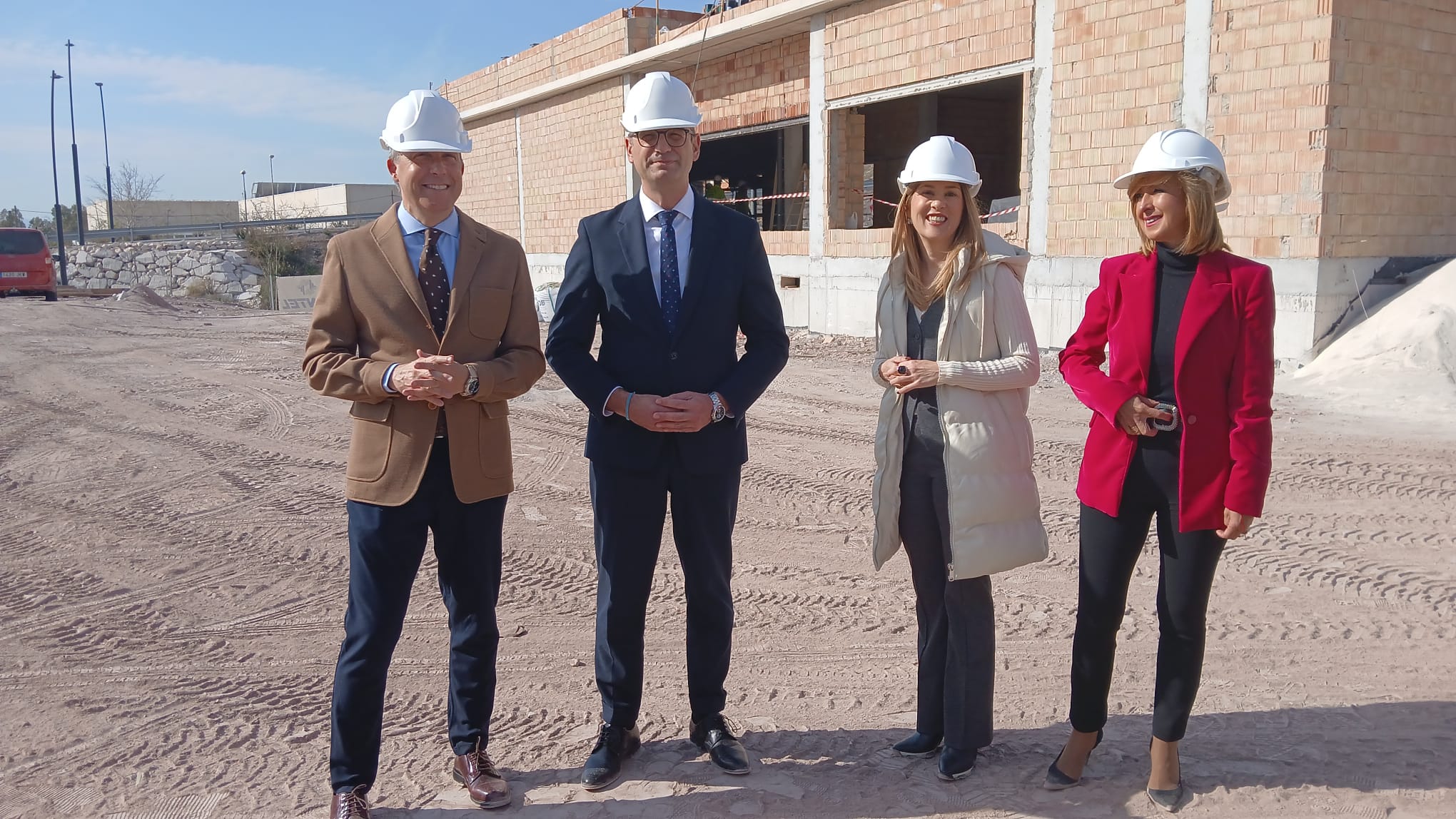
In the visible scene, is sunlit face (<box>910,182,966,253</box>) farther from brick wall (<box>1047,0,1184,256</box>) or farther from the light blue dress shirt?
brick wall (<box>1047,0,1184,256</box>)

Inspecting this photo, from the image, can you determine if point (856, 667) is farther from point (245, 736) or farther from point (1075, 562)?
point (245, 736)

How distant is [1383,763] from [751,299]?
251cm

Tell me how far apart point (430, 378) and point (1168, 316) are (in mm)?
2129

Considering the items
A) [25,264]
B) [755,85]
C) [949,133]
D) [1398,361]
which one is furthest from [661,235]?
[25,264]

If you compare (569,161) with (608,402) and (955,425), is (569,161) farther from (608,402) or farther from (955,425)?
(955,425)

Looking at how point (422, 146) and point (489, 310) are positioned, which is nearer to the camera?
point (422, 146)

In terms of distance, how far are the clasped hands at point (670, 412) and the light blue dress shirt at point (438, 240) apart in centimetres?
68

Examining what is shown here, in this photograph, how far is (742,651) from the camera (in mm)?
4246

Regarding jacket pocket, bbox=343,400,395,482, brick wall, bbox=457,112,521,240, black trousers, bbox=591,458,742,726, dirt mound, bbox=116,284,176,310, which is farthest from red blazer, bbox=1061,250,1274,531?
dirt mound, bbox=116,284,176,310

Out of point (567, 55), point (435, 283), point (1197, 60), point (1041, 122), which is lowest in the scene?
point (435, 283)

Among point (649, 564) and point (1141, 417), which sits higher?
point (1141, 417)

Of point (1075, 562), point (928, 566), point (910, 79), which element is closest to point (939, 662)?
point (928, 566)

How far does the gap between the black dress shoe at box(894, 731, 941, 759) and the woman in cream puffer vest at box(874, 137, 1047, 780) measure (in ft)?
0.41

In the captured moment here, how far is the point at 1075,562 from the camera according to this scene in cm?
529
